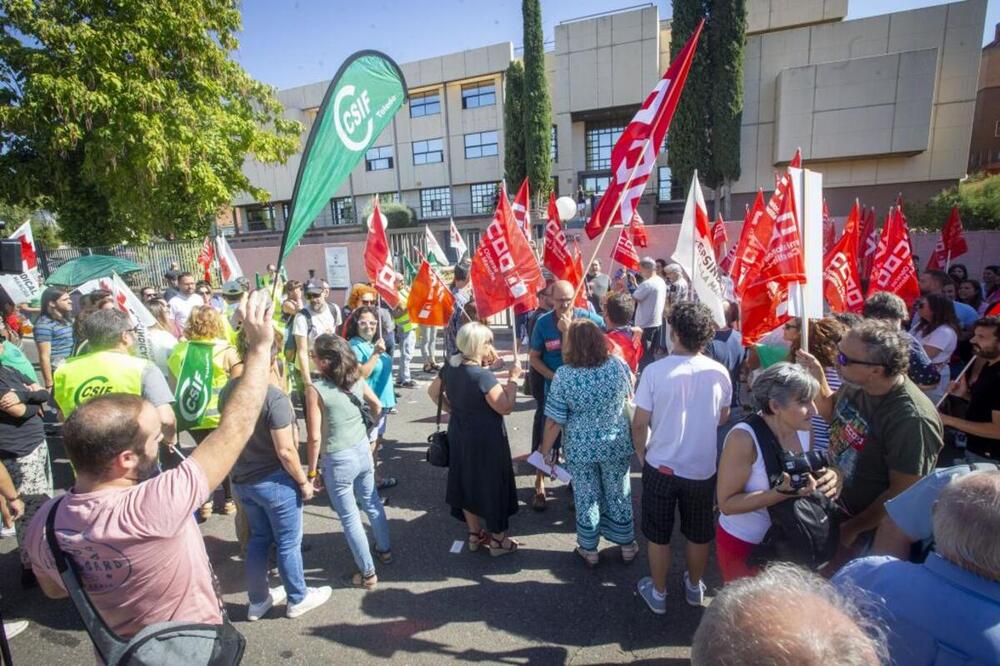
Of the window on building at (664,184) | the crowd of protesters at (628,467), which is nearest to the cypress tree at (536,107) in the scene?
the window on building at (664,184)

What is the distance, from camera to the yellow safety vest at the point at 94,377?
3141mm

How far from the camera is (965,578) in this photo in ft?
4.11

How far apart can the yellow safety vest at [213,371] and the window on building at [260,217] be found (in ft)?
119

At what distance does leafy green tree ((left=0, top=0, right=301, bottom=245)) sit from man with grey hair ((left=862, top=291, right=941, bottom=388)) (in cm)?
1804

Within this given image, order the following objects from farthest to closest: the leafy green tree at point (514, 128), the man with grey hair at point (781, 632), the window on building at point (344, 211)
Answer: the window on building at point (344, 211)
the leafy green tree at point (514, 128)
the man with grey hair at point (781, 632)

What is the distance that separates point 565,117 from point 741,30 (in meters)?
8.53

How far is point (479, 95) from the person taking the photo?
30.2 metres

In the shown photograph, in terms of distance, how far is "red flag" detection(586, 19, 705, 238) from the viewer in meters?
4.11

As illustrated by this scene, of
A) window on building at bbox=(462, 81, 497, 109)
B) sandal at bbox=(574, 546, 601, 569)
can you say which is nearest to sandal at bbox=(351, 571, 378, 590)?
sandal at bbox=(574, 546, 601, 569)

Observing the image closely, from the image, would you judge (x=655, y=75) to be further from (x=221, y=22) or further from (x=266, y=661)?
(x=266, y=661)

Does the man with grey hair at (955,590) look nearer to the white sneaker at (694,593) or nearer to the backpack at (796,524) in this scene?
the backpack at (796,524)

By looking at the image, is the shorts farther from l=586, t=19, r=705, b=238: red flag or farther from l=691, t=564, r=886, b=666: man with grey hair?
l=586, t=19, r=705, b=238: red flag

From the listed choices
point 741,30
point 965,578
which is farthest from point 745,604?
point 741,30

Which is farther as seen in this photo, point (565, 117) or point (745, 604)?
point (565, 117)
